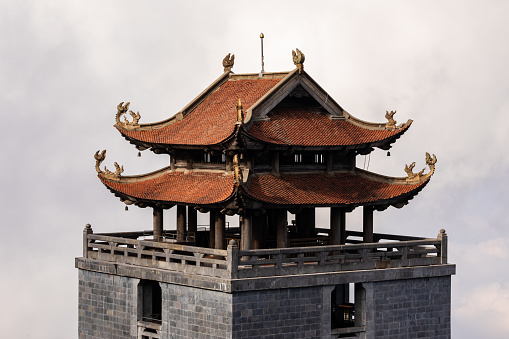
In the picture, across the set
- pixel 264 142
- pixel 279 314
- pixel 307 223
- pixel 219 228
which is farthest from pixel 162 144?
pixel 279 314

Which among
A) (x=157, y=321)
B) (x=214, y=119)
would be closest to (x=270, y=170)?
(x=214, y=119)

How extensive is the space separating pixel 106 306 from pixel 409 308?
14234mm

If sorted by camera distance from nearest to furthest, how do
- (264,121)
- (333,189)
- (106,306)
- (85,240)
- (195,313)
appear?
1. (195,313)
2. (264,121)
3. (333,189)
4. (106,306)
5. (85,240)

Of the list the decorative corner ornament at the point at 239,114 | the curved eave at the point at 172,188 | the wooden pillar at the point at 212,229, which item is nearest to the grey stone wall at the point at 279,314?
the curved eave at the point at 172,188

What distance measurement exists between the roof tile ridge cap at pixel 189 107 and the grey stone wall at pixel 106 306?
7417 millimetres

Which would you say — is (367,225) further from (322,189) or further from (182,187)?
(182,187)

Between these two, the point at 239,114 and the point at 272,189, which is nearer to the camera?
the point at 239,114

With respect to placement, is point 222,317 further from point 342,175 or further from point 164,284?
point 342,175

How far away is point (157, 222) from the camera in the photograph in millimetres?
74750

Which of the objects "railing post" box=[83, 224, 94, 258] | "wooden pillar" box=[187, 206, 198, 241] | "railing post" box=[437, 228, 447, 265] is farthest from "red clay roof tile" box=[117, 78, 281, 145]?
"railing post" box=[437, 228, 447, 265]

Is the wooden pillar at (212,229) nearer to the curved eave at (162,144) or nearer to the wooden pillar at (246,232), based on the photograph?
the curved eave at (162,144)

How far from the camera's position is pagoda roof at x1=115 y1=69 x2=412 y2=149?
233ft

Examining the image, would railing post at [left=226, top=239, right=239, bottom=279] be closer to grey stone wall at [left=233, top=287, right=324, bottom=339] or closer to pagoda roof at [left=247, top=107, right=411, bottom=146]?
grey stone wall at [left=233, top=287, right=324, bottom=339]

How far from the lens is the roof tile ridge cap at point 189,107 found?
74562mm
